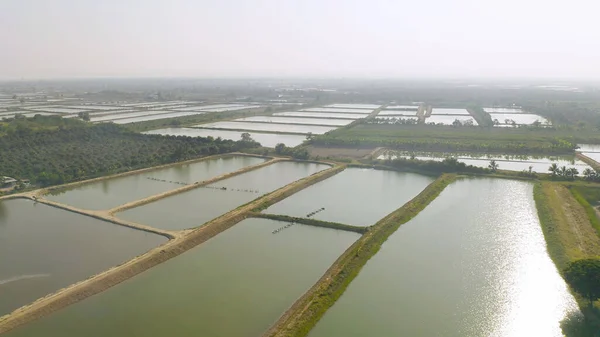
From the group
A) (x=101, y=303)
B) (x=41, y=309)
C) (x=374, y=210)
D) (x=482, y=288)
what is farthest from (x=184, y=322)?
(x=374, y=210)

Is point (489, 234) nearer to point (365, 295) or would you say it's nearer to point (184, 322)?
point (365, 295)

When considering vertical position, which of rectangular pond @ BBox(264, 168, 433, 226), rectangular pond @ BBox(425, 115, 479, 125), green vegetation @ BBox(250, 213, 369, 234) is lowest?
green vegetation @ BBox(250, 213, 369, 234)

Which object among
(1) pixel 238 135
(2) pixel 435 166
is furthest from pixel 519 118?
(1) pixel 238 135

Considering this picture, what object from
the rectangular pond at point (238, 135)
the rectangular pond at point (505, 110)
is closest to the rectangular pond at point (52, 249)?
the rectangular pond at point (238, 135)

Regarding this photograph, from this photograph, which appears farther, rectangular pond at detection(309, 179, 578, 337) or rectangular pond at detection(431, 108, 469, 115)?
rectangular pond at detection(431, 108, 469, 115)

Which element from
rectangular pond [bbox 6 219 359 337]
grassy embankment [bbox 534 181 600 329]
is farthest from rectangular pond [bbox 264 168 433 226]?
grassy embankment [bbox 534 181 600 329]

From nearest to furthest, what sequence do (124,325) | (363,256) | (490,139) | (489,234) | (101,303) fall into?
1. (124,325)
2. (101,303)
3. (363,256)
4. (489,234)
5. (490,139)

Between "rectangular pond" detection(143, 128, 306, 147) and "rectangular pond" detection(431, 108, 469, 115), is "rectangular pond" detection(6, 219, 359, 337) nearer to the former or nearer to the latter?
"rectangular pond" detection(143, 128, 306, 147)
